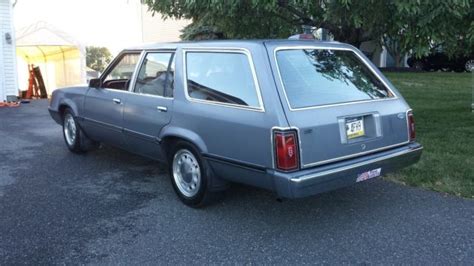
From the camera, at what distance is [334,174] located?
366 cm

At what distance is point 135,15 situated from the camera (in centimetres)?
2934

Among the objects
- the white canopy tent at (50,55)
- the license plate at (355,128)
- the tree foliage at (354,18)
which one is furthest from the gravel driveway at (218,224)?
the white canopy tent at (50,55)

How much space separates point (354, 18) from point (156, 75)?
255cm

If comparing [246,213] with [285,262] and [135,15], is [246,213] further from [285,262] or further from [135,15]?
[135,15]

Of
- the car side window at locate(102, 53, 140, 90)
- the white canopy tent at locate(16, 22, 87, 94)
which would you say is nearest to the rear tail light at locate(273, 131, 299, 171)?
the car side window at locate(102, 53, 140, 90)

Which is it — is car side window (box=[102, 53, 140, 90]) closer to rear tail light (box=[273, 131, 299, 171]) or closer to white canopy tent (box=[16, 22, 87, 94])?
rear tail light (box=[273, 131, 299, 171])

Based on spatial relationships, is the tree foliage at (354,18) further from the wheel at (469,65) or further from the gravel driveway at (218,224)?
the wheel at (469,65)

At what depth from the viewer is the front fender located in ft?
13.5

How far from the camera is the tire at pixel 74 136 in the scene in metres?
6.46

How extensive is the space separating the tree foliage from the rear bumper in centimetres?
191

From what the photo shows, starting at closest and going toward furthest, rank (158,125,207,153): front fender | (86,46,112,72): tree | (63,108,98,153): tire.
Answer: (158,125,207,153): front fender, (63,108,98,153): tire, (86,46,112,72): tree

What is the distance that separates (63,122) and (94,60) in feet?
80.4

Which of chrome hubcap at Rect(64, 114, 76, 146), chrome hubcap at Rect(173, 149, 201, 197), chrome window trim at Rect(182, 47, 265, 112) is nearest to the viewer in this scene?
chrome window trim at Rect(182, 47, 265, 112)

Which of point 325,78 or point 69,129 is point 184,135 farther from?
point 69,129
